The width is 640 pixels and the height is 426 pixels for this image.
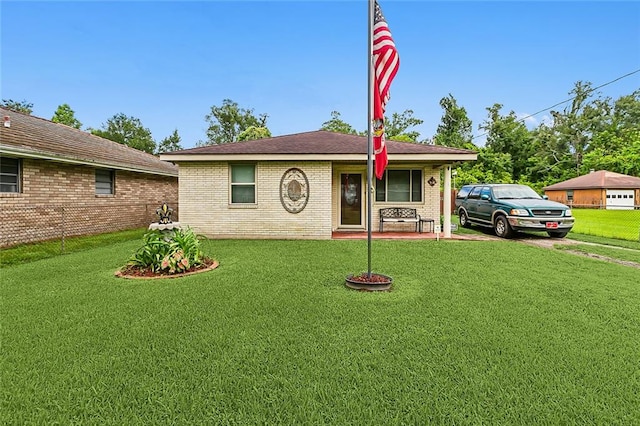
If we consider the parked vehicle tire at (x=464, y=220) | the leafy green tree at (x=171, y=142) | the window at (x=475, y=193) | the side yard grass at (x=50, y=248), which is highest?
the leafy green tree at (x=171, y=142)

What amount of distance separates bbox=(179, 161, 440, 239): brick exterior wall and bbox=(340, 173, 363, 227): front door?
1.47m

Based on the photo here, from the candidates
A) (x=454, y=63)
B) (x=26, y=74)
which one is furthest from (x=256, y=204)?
(x=26, y=74)

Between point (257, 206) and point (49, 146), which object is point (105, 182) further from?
point (257, 206)

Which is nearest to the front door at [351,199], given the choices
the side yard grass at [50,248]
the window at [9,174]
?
the side yard grass at [50,248]

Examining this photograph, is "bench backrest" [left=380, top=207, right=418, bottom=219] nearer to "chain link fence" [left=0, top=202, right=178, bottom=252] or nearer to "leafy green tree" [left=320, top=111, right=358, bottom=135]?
"chain link fence" [left=0, top=202, right=178, bottom=252]

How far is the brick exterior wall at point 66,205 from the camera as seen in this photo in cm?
891

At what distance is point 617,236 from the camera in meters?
11.2

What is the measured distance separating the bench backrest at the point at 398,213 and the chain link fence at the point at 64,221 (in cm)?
921

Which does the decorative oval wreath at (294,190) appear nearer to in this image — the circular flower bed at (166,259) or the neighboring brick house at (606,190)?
the circular flower bed at (166,259)

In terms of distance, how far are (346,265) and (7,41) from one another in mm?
21406

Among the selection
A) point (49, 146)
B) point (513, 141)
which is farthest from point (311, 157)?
point (513, 141)

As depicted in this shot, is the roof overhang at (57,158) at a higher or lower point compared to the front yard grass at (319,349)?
higher

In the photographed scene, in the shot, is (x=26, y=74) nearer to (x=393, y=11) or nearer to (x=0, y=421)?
(x=393, y=11)

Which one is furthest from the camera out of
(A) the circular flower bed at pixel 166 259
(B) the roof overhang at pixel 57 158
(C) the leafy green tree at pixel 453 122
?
(C) the leafy green tree at pixel 453 122
